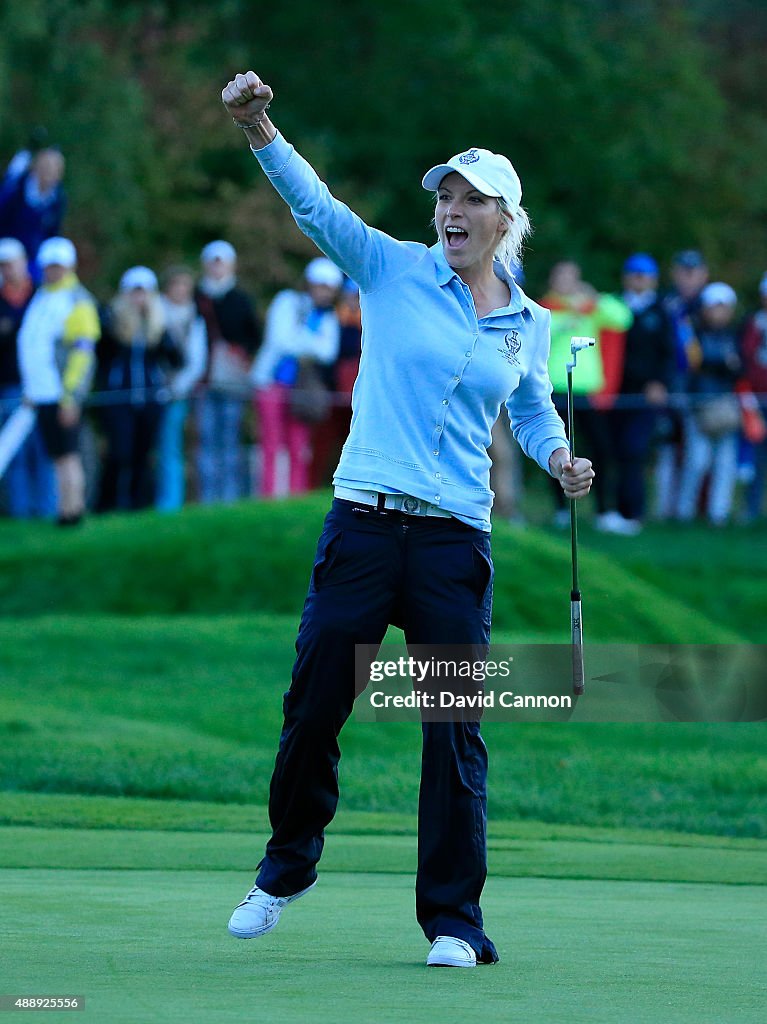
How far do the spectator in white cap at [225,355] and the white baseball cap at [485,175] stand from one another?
12.0 meters

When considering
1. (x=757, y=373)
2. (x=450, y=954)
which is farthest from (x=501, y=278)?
(x=757, y=373)

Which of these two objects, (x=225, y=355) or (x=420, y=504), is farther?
Answer: (x=225, y=355)

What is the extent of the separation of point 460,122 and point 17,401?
2732 cm

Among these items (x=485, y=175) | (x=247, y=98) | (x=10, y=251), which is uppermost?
(x=10, y=251)

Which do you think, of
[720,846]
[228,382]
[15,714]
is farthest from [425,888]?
[228,382]

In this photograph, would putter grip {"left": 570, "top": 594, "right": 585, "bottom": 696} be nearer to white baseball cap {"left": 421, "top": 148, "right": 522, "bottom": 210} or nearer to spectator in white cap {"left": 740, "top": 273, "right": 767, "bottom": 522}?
white baseball cap {"left": 421, "top": 148, "right": 522, "bottom": 210}

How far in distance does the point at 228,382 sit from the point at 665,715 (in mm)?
6086

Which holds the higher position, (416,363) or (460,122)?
(460,122)

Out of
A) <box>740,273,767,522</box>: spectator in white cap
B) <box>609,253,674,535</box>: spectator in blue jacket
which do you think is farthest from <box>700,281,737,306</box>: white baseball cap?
<box>609,253,674,535</box>: spectator in blue jacket

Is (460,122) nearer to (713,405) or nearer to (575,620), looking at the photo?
(713,405)

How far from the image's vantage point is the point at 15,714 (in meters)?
12.5

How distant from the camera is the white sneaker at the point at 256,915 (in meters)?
5.97

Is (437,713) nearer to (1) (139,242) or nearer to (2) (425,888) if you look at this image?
(2) (425,888)

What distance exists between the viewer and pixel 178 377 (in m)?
18.1
